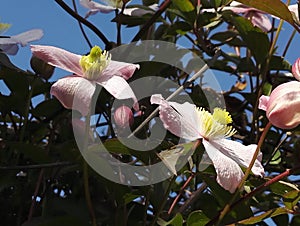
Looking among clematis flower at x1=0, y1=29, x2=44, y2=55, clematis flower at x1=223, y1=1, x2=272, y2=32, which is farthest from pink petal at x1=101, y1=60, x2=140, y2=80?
clematis flower at x1=223, y1=1, x2=272, y2=32

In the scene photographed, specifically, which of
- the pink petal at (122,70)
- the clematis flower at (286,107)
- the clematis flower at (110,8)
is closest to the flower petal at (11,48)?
the clematis flower at (110,8)

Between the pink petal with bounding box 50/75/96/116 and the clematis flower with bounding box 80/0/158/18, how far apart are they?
293mm

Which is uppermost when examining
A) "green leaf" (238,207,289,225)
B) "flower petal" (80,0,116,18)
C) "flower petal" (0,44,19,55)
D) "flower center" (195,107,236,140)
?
"flower petal" (80,0,116,18)

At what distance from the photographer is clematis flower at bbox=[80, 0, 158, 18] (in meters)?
0.79

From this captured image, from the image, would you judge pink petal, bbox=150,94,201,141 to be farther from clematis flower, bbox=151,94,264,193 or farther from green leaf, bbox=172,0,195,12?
green leaf, bbox=172,0,195,12

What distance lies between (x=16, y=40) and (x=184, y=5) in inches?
8.1

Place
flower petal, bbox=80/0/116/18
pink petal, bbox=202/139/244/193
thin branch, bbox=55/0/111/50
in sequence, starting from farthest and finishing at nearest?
1. flower petal, bbox=80/0/116/18
2. thin branch, bbox=55/0/111/50
3. pink petal, bbox=202/139/244/193

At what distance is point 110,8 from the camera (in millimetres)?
823

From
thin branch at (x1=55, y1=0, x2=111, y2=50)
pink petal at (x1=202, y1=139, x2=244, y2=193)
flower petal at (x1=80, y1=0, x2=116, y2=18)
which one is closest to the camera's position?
pink petal at (x1=202, y1=139, x2=244, y2=193)

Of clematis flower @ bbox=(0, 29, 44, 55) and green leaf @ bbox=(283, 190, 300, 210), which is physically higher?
clematis flower @ bbox=(0, 29, 44, 55)

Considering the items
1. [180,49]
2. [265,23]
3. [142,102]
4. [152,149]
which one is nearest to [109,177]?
[152,149]

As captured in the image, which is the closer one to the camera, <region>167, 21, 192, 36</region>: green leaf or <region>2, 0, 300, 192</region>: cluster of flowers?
<region>2, 0, 300, 192</region>: cluster of flowers

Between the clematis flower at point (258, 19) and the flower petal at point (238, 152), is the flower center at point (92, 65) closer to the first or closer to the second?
the flower petal at point (238, 152)

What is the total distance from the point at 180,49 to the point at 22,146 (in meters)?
0.26
